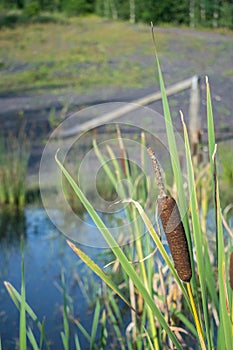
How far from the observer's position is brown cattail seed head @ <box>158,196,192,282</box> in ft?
1.39

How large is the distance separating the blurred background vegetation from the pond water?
1.12 m

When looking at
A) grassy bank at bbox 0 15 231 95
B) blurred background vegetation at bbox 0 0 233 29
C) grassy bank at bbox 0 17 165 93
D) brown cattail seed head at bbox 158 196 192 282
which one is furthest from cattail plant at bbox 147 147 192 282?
grassy bank at bbox 0 17 165 93

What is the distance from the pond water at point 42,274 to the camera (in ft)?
4.57

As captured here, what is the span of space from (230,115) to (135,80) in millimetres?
2448

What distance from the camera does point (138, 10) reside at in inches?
217

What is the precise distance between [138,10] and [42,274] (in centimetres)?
412

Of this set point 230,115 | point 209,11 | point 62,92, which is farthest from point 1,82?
point 230,115

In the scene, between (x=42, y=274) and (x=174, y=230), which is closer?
(x=174, y=230)

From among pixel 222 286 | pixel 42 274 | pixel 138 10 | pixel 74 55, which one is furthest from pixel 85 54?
pixel 222 286

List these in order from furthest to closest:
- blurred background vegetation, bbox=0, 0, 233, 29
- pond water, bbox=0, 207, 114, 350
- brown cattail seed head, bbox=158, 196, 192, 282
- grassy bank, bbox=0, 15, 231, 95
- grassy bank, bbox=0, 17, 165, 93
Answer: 1. grassy bank, bbox=0, 17, 165, 93
2. grassy bank, bbox=0, 15, 231, 95
3. blurred background vegetation, bbox=0, 0, 233, 29
4. pond water, bbox=0, 207, 114, 350
5. brown cattail seed head, bbox=158, 196, 192, 282

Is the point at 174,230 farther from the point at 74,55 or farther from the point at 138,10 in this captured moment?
the point at 74,55

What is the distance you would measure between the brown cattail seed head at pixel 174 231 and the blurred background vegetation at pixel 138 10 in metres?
2.47

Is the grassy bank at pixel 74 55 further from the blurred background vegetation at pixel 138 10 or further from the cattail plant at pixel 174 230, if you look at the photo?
the cattail plant at pixel 174 230

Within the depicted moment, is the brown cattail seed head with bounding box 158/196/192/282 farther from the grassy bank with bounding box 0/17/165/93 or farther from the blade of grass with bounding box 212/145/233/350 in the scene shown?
the grassy bank with bounding box 0/17/165/93
